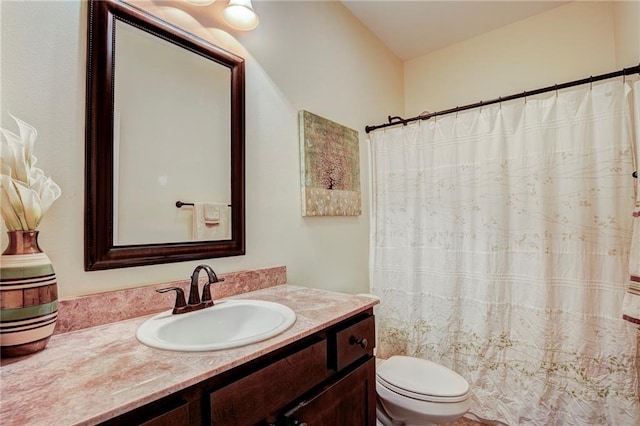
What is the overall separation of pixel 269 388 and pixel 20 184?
2.60ft

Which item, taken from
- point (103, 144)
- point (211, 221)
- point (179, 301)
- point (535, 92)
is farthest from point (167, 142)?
point (535, 92)

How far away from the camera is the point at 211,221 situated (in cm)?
129

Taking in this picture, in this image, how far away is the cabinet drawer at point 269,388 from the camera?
0.69 m

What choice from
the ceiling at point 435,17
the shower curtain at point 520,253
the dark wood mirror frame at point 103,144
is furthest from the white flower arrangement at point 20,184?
the ceiling at point 435,17

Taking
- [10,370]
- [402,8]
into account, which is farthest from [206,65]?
[402,8]

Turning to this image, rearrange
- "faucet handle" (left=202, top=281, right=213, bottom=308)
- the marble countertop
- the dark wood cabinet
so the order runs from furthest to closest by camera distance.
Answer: "faucet handle" (left=202, top=281, right=213, bottom=308) → the dark wood cabinet → the marble countertop

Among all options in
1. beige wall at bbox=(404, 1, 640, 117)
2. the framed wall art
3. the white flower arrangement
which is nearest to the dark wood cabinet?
the white flower arrangement

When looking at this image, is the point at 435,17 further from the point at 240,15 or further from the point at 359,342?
the point at 359,342

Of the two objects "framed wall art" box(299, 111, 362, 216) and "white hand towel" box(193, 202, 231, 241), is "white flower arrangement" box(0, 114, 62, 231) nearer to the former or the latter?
"white hand towel" box(193, 202, 231, 241)

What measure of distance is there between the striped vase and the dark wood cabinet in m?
0.38

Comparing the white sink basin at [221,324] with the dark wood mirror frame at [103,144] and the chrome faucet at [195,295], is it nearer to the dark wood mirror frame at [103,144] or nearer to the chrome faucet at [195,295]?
the chrome faucet at [195,295]

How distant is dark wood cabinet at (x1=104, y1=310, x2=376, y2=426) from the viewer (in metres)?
0.63

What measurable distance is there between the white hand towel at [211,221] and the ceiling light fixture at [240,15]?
807 mm

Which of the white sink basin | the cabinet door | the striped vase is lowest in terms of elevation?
the cabinet door
